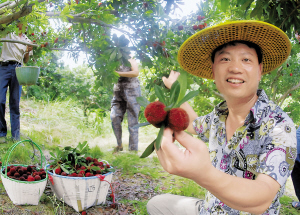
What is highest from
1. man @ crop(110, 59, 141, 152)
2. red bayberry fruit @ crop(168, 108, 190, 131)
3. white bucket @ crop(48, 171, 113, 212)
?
red bayberry fruit @ crop(168, 108, 190, 131)

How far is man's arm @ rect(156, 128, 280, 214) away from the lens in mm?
648

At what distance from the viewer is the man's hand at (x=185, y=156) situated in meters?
0.64

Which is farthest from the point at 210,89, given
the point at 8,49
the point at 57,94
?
the point at 57,94

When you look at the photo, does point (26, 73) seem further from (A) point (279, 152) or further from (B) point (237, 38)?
(A) point (279, 152)

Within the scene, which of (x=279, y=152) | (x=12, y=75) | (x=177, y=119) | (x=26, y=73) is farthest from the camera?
(x=12, y=75)

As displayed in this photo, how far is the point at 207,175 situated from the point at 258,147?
17.2 inches

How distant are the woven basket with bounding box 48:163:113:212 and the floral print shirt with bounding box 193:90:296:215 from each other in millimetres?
1013

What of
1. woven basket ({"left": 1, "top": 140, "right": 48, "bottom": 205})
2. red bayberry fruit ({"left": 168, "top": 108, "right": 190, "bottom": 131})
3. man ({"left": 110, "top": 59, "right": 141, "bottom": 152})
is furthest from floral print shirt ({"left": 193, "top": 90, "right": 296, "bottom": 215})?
man ({"left": 110, "top": 59, "right": 141, "bottom": 152})

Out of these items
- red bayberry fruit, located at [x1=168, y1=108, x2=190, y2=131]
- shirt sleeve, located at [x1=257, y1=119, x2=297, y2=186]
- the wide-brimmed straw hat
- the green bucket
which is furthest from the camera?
the green bucket

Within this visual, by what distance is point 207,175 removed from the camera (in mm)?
687

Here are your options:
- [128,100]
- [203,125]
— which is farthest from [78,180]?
[128,100]

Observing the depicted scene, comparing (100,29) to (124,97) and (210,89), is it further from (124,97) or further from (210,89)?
(210,89)

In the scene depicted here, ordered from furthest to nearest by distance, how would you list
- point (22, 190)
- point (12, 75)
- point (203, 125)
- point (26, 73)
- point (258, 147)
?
point (12, 75)
point (26, 73)
point (22, 190)
point (203, 125)
point (258, 147)

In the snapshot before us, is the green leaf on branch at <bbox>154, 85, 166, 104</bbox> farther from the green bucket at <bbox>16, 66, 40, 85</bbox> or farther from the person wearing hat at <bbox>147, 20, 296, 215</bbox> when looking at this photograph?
the green bucket at <bbox>16, 66, 40, 85</bbox>
